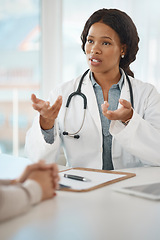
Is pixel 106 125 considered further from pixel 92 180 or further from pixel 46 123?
pixel 92 180

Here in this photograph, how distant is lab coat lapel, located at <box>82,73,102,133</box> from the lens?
5.30ft

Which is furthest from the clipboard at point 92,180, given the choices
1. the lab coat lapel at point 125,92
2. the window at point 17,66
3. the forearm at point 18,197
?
the window at point 17,66

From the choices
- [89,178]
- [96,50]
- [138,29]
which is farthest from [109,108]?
[138,29]

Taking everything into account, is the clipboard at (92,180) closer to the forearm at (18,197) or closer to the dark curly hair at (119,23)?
the forearm at (18,197)

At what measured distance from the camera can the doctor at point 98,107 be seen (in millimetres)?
1485

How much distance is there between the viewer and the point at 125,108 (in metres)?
1.33

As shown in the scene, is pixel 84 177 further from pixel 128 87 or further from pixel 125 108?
pixel 128 87

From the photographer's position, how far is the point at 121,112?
131 cm

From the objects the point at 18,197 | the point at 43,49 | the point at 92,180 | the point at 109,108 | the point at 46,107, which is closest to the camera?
the point at 18,197

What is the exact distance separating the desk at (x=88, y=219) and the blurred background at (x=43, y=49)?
80.4 inches

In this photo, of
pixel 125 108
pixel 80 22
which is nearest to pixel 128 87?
pixel 125 108

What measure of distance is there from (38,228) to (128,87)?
1.18m

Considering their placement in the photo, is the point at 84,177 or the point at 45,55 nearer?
the point at 84,177

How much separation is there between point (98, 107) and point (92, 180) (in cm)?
73
